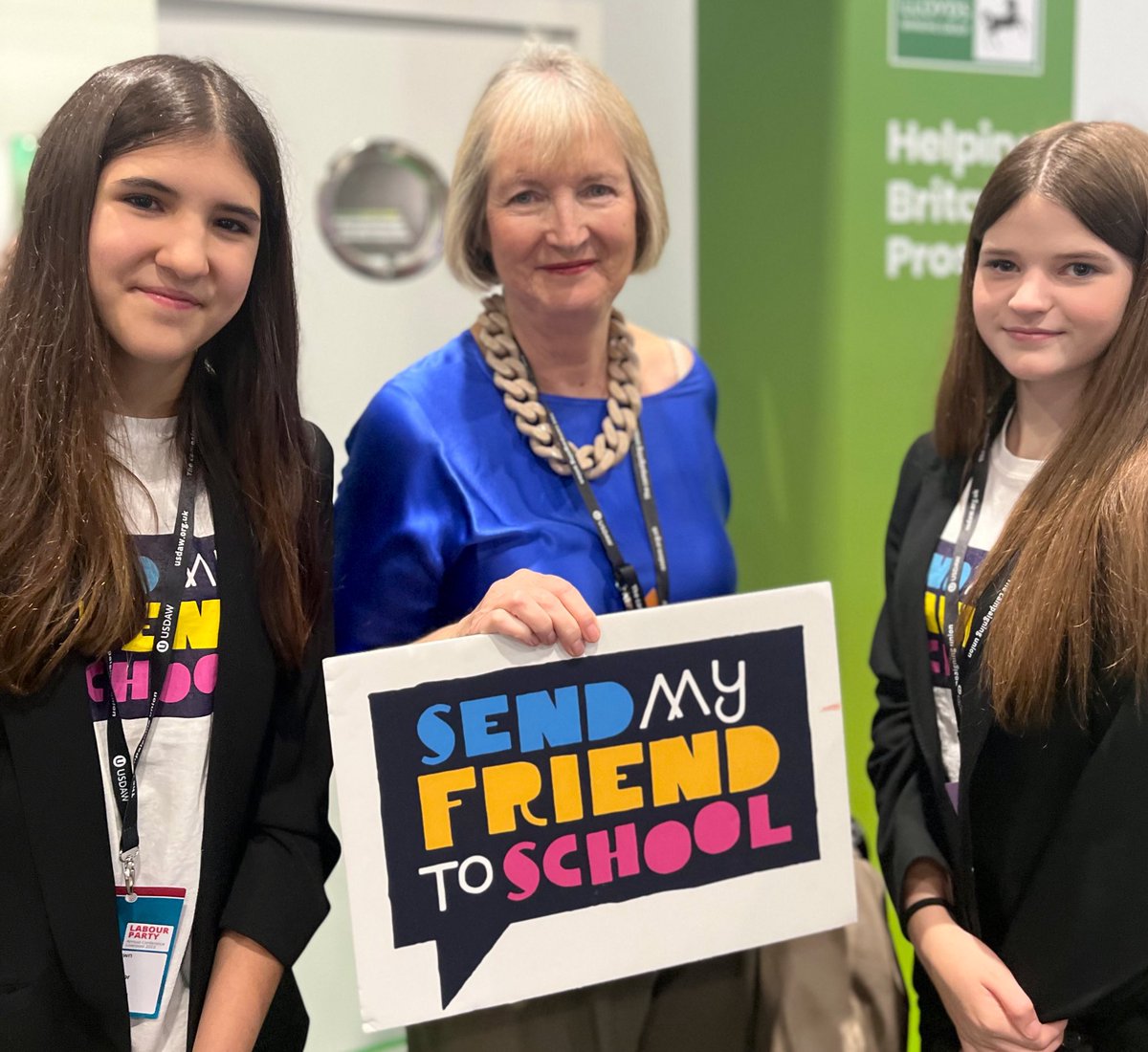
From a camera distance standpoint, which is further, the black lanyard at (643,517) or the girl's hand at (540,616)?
the black lanyard at (643,517)

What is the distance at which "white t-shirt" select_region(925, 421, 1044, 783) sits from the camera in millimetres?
1479

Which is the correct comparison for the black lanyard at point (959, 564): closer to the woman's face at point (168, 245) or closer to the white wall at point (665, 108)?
the woman's face at point (168, 245)

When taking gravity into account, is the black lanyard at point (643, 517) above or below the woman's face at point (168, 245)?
below

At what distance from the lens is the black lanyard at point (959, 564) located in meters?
1.45

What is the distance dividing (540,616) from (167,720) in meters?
0.41

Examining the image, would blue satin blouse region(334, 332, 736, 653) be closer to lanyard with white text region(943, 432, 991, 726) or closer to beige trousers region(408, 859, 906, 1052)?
lanyard with white text region(943, 432, 991, 726)

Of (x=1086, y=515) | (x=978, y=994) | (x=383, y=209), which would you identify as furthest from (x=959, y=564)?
(x=383, y=209)

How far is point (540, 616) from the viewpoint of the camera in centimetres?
136

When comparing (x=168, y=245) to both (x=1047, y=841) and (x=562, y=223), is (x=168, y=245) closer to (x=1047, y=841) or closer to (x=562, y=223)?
(x=562, y=223)

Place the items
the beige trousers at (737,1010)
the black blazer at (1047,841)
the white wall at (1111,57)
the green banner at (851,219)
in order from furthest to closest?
the white wall at (1111,57), the green banner at (851,219), the beige trousers at (737,1010), the black blazer at (1047,841)

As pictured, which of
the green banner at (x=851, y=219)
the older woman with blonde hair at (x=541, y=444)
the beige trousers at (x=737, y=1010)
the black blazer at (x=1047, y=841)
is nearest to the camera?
the black blazer at (x=1047, y=841)

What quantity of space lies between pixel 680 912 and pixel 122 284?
3.08 feet

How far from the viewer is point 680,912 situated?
1451mm

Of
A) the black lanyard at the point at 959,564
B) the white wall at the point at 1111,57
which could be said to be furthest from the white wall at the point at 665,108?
the black lanyard at the point at 959,564
